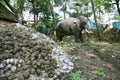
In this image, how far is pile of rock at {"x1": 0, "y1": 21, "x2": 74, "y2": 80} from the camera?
608 centimetres

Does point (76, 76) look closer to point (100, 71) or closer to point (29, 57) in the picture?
point (100, 71)

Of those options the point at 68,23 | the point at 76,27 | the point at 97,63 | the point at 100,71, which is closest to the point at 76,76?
the point at 100,71

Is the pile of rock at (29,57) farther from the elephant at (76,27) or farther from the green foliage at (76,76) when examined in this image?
the elephant at (76,27)

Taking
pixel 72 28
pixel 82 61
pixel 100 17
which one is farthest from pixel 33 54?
pixel 100 17

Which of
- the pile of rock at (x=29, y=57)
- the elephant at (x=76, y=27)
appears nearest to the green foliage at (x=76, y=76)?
the pile of rock at (x=29, y=57)

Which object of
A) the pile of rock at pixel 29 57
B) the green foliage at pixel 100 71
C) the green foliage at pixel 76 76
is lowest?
the green foliage at pixel 100 71

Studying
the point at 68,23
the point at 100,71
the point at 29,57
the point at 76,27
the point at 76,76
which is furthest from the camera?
the point at 68,23

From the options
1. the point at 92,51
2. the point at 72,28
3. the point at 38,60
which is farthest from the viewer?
the point at 72,28

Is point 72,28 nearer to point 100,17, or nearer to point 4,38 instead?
point 4,38

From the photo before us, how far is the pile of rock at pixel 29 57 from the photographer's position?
20.0ft

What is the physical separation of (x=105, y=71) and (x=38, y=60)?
1.75 m

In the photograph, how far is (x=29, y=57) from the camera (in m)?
6.58

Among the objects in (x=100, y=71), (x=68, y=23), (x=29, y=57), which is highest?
(x=68, y=23)

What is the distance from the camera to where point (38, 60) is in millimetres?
6562
